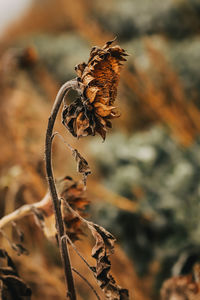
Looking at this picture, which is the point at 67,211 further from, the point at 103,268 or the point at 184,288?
the point at 184,288

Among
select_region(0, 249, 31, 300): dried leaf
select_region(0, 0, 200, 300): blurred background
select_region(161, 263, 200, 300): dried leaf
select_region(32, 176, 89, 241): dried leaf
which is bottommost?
select_region(161, 263, 200, 300): dried leaf

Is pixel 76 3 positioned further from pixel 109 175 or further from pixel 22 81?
pixel 109 175

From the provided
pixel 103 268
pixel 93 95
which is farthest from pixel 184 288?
pixel 93 95

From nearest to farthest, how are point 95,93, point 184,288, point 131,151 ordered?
point 95,93, point 184,288, point 131,151

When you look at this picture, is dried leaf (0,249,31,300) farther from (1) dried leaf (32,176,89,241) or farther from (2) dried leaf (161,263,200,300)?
(2) dried leaf (161,263,200,300)

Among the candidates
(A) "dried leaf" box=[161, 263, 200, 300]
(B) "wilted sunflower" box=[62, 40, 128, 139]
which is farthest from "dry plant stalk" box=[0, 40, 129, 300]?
(A) "dried leaf" box=[161, 263, 200, 300]
